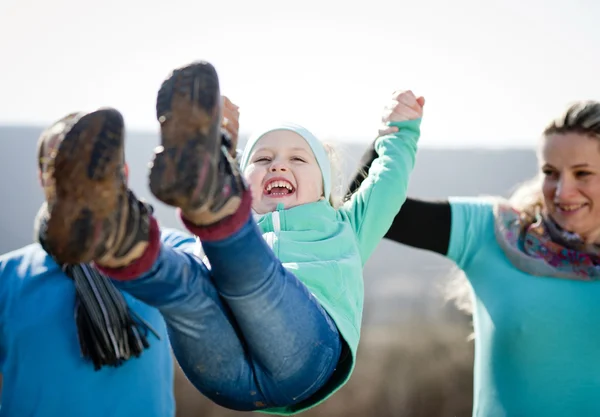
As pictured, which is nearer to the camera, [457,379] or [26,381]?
[26,381]

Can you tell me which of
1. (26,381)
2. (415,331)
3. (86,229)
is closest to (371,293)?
(415,331)

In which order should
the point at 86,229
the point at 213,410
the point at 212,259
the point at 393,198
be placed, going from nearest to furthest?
the point at 86,229
the point at 212,259
the point at 393,198
the point at 213,410

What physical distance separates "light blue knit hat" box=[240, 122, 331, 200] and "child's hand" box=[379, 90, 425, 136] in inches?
8.4

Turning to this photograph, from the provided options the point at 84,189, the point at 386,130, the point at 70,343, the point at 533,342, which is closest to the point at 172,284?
the point at 84,189

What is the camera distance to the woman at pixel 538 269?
63.2 inches

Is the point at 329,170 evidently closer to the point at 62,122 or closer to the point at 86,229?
the point at 62,122

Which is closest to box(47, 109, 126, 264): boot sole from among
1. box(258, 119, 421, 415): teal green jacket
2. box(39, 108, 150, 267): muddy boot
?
→ box(39, 108, 150, 267): muddy boot

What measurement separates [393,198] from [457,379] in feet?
6.84

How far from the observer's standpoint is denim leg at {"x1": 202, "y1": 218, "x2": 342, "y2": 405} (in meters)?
1.04

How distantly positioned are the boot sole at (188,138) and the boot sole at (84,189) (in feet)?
0.19

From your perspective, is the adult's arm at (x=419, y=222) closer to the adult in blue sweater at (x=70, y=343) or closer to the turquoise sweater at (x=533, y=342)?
the turquoise sweater at (x=533, y=342)

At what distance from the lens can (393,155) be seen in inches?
65.7

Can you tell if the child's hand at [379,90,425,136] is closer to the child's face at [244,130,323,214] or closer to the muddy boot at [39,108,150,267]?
the child's face at [244,130,323,214]

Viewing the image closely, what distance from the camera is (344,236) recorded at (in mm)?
1464
